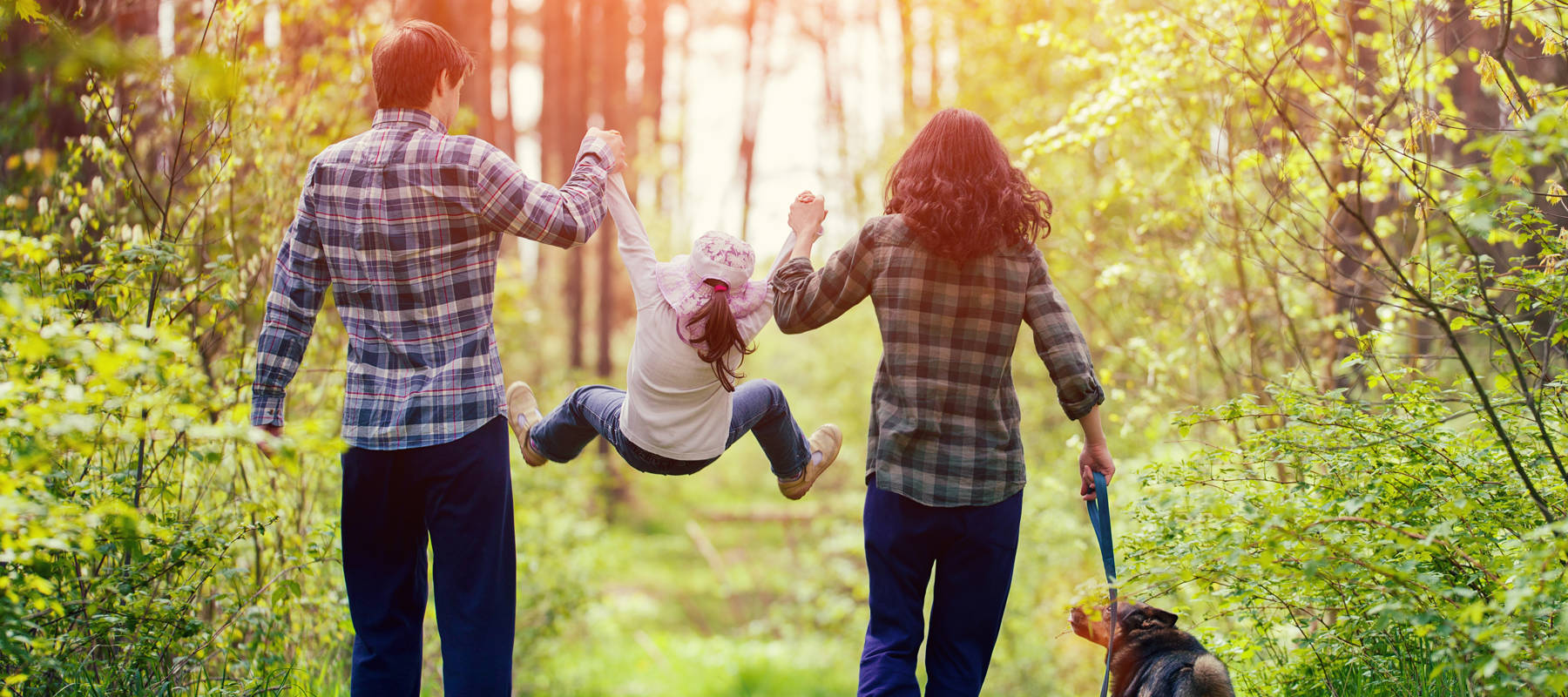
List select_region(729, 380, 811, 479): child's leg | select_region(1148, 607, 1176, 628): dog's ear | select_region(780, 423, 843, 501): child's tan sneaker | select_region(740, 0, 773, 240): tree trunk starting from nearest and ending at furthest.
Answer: select_region(1148, 607, 1176, 628): dog's ear
select_region(729, 380, 811, 479): child's leg
select_region(780, 423, 843, 501): child's tan sneaker
select_region(740, 0, 773, 240): tree trunk

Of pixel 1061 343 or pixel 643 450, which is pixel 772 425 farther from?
pixel 1061 343

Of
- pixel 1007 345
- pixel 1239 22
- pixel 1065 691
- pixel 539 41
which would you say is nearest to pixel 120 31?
pixel 1007 345

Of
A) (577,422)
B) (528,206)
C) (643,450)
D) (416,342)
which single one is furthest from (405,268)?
(577,422)

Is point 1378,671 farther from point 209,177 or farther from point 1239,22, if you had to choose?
point 209,177

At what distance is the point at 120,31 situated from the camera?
527cm

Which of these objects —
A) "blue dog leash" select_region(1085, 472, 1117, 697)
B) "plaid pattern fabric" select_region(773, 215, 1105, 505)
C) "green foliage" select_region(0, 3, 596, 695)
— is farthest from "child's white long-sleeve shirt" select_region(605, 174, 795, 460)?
"blue dog leash" select_region(1085, 472, 1117, 697)

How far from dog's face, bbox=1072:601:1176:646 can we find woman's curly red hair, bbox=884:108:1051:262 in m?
1.33

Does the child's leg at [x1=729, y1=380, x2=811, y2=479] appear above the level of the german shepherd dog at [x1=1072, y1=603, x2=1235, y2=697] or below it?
above

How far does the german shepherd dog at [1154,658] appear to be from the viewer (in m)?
3.13

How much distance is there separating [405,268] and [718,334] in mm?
909

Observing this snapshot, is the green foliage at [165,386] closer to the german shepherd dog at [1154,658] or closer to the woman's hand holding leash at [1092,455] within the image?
the woman's hand holding leash at [1092,455]

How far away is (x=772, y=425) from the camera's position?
3.71 metres

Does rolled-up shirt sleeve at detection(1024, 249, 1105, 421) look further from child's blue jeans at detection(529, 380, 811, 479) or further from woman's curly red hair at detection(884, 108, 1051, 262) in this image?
child's blue jeans at detection(529, 380, 811, 479)

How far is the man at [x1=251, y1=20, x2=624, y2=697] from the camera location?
9.38ft
